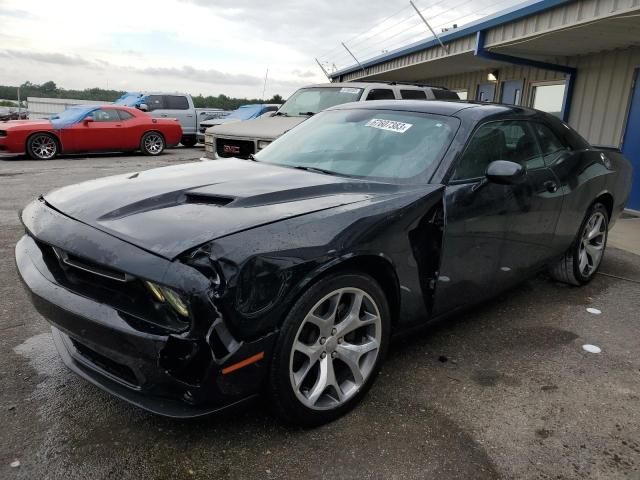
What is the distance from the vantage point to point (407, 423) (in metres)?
2.48

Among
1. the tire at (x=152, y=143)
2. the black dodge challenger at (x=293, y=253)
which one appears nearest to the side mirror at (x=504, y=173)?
the black dodge challenger at (x=293, y=253)

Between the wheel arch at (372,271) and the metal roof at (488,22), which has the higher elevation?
the metal roof at (488,22)

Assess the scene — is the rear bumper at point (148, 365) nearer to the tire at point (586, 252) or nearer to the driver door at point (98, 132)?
the tire at point (586, 252)

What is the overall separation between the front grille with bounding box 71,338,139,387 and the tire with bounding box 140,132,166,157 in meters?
13.3

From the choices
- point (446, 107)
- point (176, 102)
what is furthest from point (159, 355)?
point (176, 102)

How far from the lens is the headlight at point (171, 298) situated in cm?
192

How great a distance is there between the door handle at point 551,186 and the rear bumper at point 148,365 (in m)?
2.50

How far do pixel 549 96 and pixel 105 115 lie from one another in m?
11.0

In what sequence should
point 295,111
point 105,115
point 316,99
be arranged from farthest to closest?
point 105,115
point 295,111
point 316,99

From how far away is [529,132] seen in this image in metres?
3.69

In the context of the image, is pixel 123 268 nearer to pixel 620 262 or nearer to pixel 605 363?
pixel 605 363

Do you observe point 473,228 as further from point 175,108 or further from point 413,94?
point 175,108

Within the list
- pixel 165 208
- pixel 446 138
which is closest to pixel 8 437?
pixel 165 208

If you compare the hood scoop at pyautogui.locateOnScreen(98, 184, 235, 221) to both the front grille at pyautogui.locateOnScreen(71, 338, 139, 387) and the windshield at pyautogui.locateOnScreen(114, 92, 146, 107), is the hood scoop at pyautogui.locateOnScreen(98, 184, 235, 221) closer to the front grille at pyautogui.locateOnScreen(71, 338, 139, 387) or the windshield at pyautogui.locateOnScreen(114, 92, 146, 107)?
the front grille at pyautogui.locateOnScreen(71, 338, 139, 387)
